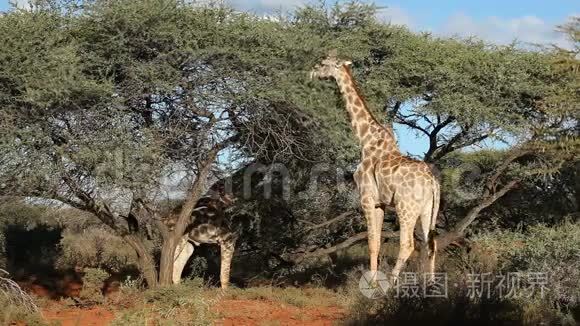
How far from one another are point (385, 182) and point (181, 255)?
4.51m

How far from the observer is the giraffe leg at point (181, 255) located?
14.6 m

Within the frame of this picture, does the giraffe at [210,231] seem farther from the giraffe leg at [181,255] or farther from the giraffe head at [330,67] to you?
the giraffe head at [330,67]

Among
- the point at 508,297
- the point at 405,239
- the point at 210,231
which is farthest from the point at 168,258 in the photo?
the point at 508,297

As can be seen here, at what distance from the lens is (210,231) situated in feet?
48.7

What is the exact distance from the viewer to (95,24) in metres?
12.1

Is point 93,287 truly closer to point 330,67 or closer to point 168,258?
point 168,258

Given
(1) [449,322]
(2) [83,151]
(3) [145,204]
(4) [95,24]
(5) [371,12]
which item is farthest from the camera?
(5) [371,12]

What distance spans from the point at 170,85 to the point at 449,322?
491 cm

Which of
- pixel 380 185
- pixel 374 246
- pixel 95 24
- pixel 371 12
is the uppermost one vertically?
pixel 371 12

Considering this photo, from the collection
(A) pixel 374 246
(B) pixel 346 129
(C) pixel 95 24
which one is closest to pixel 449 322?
(A) pixel 374 246

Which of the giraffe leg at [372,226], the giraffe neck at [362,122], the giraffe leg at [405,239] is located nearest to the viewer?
the giraffe leg at [405,239]

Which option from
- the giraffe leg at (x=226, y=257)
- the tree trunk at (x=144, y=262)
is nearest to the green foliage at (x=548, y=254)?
the giraffe leg at (x=226, y=257)

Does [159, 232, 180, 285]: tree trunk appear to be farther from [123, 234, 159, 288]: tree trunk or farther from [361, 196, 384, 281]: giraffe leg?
[361, 196, 384, 281]: giraffe leg

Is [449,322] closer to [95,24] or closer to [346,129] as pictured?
[346,129]
